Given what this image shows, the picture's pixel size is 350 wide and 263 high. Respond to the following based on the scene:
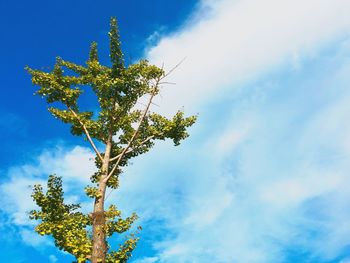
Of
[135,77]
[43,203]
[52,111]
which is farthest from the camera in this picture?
[135,77]

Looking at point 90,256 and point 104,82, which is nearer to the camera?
point 90,256

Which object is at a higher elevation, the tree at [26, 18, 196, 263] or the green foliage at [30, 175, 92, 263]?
the tree at [26, 18, 196, 263]

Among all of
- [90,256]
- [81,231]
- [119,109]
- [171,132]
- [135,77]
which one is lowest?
[90,256]

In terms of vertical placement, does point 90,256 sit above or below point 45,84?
below

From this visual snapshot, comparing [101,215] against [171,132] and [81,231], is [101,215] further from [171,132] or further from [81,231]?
[171,132]

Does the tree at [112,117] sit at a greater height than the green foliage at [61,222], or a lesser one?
greater

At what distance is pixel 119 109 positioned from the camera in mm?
22641

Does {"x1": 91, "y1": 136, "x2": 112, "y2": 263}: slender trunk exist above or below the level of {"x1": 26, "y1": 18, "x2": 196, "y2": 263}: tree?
below

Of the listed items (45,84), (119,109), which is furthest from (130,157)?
(45,84)

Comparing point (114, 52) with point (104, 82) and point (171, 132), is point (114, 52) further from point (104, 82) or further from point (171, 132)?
point (171, 132)

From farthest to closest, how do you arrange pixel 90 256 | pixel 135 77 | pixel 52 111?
pixel 135 77 < pixel 52 111 < pixel 90 256

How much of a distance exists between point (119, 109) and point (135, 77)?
7.32ft

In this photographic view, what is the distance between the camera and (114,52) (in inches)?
930

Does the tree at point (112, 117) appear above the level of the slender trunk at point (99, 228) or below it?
above
